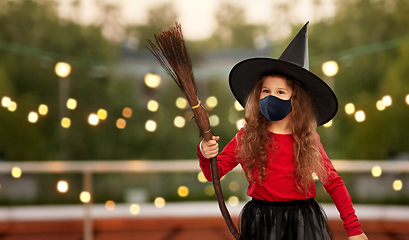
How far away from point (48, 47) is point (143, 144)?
1.12 m

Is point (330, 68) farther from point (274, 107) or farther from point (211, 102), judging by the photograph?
point (274, 107)

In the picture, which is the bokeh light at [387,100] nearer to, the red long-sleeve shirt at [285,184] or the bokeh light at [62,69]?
the red long-sleeve shirt at [285,184]

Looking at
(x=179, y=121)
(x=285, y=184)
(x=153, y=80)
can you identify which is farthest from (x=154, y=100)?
(x=285, y=184)

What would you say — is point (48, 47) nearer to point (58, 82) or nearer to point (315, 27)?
point (58, 82)

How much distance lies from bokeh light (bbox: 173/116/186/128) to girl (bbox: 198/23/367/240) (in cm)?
168

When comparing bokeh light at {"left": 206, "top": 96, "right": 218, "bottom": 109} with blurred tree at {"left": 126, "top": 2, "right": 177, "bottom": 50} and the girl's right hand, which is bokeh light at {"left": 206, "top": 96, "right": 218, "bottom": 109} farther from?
the girl's right hand

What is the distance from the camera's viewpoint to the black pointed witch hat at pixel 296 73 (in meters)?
1.12

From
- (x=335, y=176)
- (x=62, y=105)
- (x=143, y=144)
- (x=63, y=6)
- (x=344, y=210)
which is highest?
(x=63, y=6)

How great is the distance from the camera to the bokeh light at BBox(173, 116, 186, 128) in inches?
113

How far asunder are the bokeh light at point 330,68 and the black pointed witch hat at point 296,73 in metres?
1.67

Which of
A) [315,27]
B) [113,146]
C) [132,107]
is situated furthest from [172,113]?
[315,27]

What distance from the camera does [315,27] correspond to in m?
2.80

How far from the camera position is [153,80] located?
289 centimetres

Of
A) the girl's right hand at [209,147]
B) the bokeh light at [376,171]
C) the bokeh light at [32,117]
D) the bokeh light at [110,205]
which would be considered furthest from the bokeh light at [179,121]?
the girl's right hand at [209,147]
